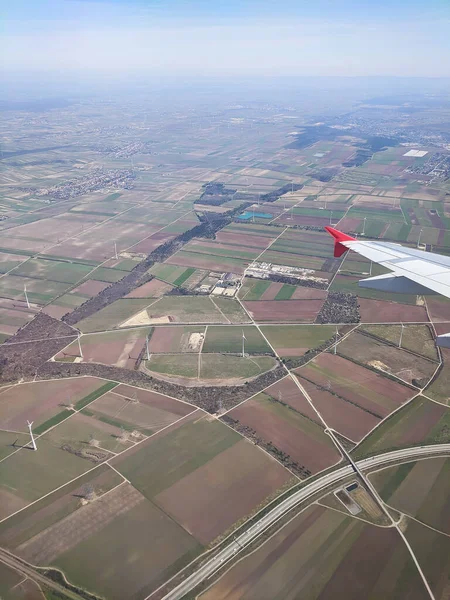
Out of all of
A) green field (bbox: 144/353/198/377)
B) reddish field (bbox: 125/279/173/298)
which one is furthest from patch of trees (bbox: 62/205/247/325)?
green field (bbox: 144/353/198/377)

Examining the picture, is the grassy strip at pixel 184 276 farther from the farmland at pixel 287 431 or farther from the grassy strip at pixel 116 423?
the grassy strip at pixel 116 423

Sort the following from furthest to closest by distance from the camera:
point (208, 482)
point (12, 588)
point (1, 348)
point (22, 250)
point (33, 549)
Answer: point (22, 250) → point (1, 348) → point (208, 482) → point (33, 549) → point (12, 588)

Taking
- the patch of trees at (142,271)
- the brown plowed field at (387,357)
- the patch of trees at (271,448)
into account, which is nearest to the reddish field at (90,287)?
the patch of trees at (142,271)

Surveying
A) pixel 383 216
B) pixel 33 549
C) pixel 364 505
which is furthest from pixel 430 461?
pixel 383 216

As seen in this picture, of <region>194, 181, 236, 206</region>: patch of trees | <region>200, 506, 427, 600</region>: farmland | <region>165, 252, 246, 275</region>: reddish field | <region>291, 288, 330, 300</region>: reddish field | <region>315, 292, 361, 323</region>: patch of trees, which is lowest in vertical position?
<region>200, 506, 427, 600</region>: farmland

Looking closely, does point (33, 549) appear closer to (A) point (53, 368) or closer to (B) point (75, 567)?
(B) point (75, 567)

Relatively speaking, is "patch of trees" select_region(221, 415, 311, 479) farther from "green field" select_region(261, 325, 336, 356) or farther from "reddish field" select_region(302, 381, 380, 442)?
"green field" select_region(261, 325, 336, 356)
